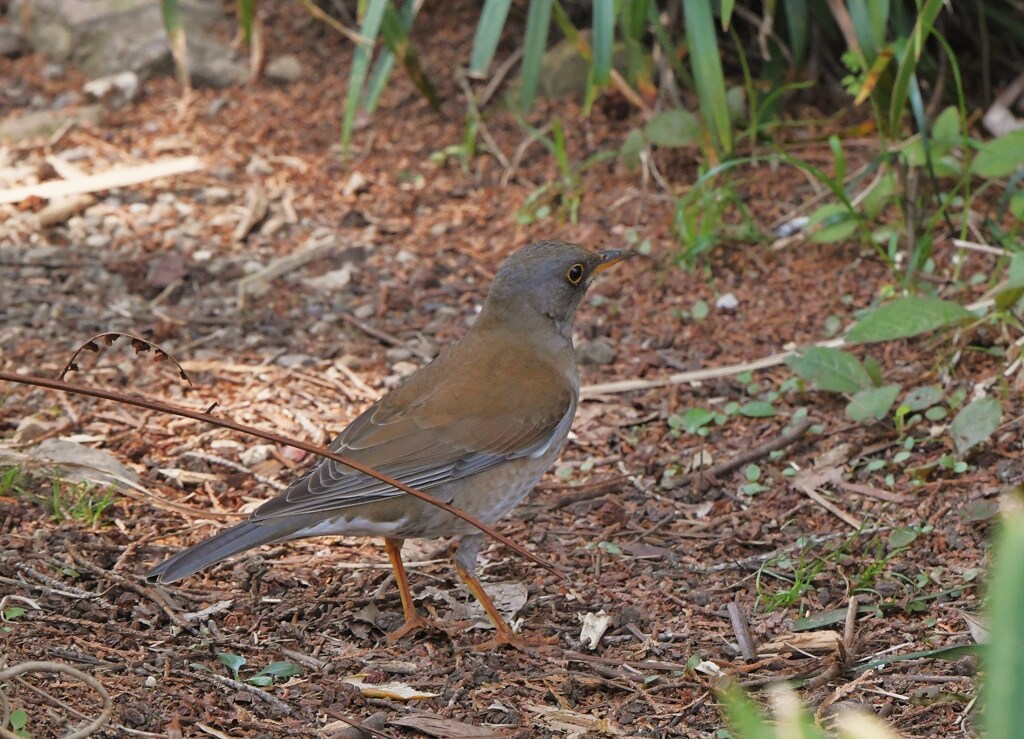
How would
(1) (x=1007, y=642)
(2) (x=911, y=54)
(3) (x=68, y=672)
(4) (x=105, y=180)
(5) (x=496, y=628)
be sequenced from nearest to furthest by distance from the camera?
(1) (x=1007, y=642) → (3) (x=68, y=672) → (5) (x=496, y=628) → (2) (x=911, y=54) → (4) (x=105, y=180)

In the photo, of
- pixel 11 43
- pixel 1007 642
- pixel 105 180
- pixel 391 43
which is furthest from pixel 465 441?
pixel 11 43

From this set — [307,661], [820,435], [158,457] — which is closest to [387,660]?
[307,661]

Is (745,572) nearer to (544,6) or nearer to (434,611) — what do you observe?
(434,611)

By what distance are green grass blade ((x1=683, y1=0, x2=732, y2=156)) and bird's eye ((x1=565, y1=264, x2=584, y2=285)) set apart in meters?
1.55

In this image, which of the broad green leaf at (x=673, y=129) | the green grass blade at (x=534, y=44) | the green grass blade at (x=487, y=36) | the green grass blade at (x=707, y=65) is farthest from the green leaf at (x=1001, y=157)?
the green grass blade at (x=487, y=36)

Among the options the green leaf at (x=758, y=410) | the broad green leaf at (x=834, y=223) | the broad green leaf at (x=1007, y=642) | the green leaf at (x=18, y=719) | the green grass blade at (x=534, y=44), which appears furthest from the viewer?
the green grass blade at (x=534, y=44)

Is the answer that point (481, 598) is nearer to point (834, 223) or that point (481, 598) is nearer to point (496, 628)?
point (496, 628)

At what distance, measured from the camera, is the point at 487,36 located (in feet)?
20.5

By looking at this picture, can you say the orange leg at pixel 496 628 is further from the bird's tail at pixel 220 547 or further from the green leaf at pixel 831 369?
the green leaf at pixel 831 369

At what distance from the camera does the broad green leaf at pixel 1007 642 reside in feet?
3.67

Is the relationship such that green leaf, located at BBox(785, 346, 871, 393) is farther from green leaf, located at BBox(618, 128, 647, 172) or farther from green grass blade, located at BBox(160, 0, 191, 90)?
green grass blade, located at BBox(160, 0, 191, 90)

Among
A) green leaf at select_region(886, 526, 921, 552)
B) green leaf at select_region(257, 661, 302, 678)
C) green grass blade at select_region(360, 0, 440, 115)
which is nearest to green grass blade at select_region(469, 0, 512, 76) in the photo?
green grass blade at select_region(360, 0, 440, 115)

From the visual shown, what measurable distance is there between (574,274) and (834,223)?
5.85ft

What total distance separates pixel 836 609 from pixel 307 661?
171cm
